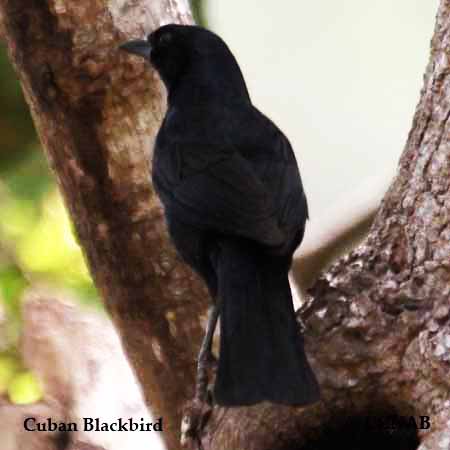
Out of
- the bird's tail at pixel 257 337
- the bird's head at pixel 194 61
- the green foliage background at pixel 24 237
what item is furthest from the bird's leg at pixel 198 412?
the green foliage background at pixel 24 237

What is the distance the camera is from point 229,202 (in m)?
2.89

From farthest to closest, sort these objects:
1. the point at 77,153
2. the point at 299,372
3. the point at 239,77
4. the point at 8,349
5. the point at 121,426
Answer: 1. the point at 8,349
2. the point at 121,426
3. the point at 239,77
4. the point at 77,153
5. the point at 299,372

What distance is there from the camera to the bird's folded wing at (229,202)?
2822mm

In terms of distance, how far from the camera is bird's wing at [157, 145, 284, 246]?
2.83 m

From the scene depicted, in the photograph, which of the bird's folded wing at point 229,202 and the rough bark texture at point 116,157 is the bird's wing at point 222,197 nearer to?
the bird's folded wing at point 229,202

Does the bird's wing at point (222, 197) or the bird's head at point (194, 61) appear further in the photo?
the bird's head at point (194, 61)

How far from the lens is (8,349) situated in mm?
4262

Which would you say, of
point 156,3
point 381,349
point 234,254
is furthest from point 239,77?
point 381,349

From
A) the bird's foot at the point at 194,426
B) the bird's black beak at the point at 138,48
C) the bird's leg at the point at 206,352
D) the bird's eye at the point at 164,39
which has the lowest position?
the bird's foot at the point at 194,426

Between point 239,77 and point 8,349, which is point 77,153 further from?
point 8,349

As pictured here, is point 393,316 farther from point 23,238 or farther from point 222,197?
point 23,238

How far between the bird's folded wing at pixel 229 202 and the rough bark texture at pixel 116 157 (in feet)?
1.00

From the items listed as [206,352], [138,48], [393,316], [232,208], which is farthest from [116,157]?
[393,316]

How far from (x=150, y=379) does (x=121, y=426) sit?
2.26 ft
